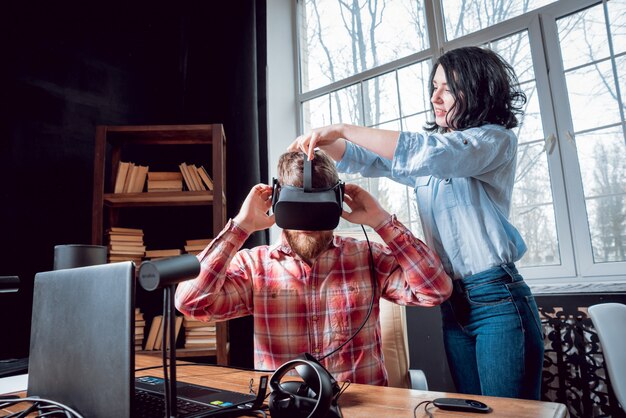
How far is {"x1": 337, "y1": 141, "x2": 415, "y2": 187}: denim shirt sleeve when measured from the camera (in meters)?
1.19

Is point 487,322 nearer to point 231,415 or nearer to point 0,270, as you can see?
point 231,415

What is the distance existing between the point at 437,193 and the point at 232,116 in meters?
1.66

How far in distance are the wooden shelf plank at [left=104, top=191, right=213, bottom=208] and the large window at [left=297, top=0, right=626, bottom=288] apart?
0.92 m

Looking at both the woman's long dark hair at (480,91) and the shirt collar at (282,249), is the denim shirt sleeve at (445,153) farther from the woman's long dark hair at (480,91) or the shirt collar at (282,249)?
the shirt collar at (282,249)

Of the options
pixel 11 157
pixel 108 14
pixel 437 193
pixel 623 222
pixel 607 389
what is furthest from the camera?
pixel 108 14

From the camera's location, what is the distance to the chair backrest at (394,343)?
131cm

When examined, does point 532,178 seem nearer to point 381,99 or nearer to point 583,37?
point 583,37

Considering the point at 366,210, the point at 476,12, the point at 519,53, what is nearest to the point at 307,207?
the point at 366,210

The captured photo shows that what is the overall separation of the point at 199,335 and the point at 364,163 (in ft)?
4.50

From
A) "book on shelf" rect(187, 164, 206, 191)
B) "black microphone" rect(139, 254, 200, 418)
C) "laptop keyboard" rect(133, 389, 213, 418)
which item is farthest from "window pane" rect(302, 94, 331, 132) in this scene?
"black microphone" rect(139, 254, 200, 418)

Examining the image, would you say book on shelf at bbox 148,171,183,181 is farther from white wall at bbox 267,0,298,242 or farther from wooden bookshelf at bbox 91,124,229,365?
white wall at bbox 267,0,298,242

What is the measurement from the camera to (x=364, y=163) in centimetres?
122

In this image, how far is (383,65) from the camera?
8.20ft

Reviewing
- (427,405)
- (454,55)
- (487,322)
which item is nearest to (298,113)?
(454,55)
